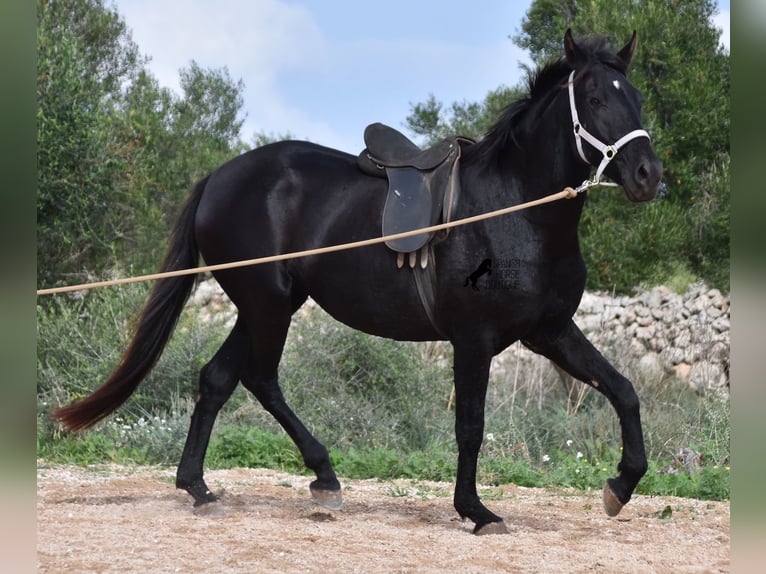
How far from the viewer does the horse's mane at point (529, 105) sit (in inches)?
177

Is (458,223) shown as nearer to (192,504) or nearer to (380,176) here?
(380,176)

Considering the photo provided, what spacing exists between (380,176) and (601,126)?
4.35 ft

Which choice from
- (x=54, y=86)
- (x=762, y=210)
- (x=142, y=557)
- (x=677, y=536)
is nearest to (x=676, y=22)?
(x=54, y=86)

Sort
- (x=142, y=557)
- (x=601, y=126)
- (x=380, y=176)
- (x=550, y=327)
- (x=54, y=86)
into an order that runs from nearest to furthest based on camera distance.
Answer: (x=142, y=557), (x=601, y=126), (x=550, y=327), (x=380, y=176), (x=54, y=86)

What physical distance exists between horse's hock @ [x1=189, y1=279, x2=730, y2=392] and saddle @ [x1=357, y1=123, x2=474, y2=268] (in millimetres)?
4316

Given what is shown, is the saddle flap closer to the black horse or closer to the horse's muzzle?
the black horse

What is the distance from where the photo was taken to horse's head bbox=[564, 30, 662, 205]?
4031mm

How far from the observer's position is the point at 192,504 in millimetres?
5188

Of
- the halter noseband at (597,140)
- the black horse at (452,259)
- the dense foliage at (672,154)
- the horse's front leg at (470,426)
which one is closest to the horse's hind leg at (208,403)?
the black horse at (452,259)

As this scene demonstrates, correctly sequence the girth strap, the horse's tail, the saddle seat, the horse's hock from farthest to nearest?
the horse's hock, the horse's tail, the saddle seat, the girth strap

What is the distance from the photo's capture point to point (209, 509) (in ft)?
16.1

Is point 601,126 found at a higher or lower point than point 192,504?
higher

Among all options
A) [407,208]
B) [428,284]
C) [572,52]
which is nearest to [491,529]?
[428,284]

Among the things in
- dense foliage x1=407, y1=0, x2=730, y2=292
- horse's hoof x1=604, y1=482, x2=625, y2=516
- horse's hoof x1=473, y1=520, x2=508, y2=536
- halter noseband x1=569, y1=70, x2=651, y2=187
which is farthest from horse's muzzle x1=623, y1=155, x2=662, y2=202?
dense foliage x1=407, y1=0, x2=730, y2=292
